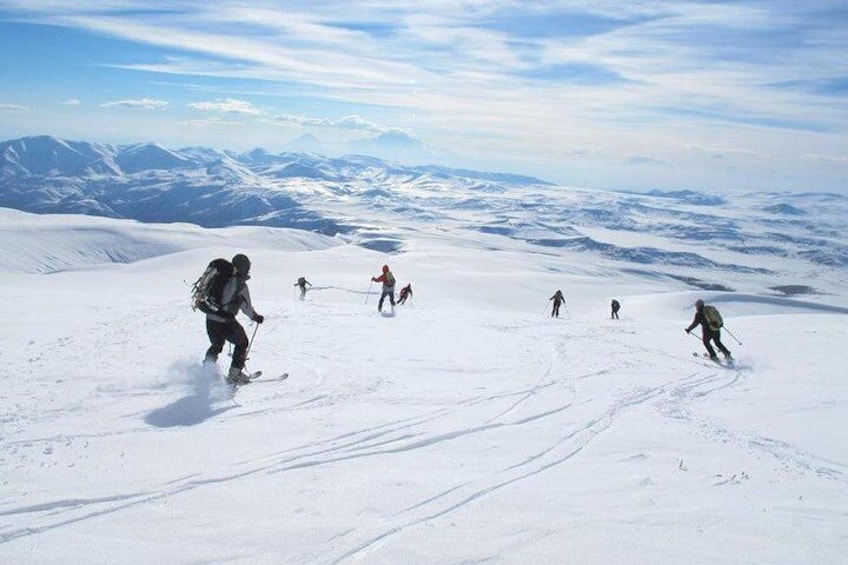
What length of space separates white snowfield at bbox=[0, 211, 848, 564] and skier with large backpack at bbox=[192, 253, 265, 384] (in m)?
0.48

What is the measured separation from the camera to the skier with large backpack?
890 cm

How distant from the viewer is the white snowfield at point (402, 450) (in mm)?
4273

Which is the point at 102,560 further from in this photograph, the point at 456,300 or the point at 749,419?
the point at 456,300

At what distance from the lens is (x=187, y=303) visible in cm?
1894

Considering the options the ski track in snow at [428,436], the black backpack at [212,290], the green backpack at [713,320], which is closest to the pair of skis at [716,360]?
the green backpack at [713,320]

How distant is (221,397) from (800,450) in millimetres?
7812

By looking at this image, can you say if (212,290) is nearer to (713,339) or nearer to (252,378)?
(252,378)

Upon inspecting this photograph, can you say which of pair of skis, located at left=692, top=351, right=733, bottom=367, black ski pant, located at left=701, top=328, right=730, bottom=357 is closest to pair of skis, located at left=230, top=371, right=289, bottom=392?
pair of skis, located at left=692, top=351, right=733, bottom=367

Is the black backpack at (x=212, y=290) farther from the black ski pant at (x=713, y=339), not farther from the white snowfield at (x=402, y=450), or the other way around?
the black ski pant at (x=713, y=339)

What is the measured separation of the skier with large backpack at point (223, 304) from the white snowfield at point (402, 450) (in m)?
0.48

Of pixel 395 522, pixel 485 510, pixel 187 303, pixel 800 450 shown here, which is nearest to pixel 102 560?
pixel 395 522

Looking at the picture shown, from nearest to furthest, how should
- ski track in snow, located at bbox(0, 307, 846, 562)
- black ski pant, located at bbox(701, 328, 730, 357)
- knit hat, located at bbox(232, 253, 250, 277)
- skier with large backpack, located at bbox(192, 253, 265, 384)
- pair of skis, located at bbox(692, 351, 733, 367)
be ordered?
ski track in snow, located at bbox(0, 307, 846, 562), skier with large backpack, located at bbox(192, 253, 265, 384), knit hat, located at bbox(232, 253, 250, 277), pair of skis, located at bbox(692, 351, 733, 367), black ski pant, located at bbox(701, 328, 730, 357)

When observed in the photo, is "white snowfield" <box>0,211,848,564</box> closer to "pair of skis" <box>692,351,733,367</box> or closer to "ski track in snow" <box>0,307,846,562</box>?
"ski track in snow" <box>0,307,846,562</box>

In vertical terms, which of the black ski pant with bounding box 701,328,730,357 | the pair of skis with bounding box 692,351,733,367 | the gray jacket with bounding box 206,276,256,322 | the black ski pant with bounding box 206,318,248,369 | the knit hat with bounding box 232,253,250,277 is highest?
the knit hat with bounding box 232,253,250,277
